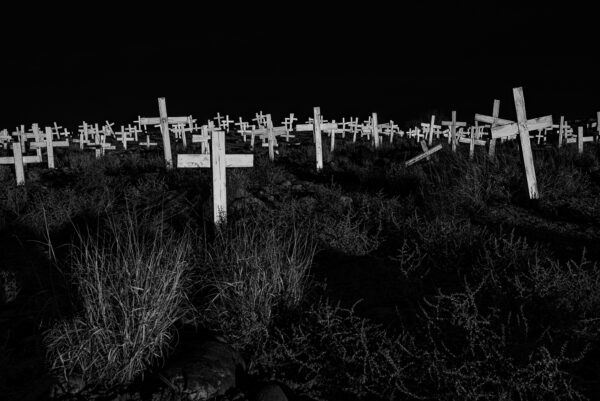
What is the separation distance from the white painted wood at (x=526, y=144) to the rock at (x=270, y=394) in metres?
6.31

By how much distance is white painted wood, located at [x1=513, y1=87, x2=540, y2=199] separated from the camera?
7.72 meters

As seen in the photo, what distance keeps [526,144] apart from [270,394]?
694 centimetres

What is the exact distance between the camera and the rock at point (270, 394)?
108 inches

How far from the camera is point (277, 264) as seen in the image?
3.91m

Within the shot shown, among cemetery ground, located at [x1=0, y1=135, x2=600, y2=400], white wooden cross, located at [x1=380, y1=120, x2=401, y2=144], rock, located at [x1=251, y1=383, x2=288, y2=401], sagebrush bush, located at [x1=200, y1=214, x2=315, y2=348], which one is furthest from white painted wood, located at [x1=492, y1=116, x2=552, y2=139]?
white wooden cross, located at [x1=380, y1=120, x2=401, y2=144]

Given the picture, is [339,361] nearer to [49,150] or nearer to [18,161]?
[18,161]

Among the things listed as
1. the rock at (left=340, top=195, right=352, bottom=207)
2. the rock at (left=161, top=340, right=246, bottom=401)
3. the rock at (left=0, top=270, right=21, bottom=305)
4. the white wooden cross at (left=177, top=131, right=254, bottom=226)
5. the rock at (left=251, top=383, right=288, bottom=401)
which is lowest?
the rock at (left=251, top=383, right=288, bottom=401)

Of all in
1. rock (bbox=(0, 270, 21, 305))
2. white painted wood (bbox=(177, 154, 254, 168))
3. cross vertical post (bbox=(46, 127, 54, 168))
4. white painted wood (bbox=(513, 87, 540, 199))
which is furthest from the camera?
cross vertical post (bbox=(46, 127, 54, 168))

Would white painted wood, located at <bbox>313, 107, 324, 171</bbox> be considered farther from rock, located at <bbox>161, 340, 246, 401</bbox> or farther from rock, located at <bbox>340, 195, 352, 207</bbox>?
rock, located at <bbox>161, 340, 246, 401</bbox>

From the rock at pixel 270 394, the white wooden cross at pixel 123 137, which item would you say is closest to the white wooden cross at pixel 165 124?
the white wooden cross at pixel 123 137

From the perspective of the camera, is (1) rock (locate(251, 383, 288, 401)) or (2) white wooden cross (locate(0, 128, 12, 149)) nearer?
(1) rock (locate(251, 383, 288, 401))

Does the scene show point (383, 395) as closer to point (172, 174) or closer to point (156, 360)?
point (156, 360)

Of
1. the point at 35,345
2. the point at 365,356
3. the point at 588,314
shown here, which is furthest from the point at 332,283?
the point at 35,345

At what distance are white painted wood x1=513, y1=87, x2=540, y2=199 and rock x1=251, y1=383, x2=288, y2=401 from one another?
6315 millimetres
